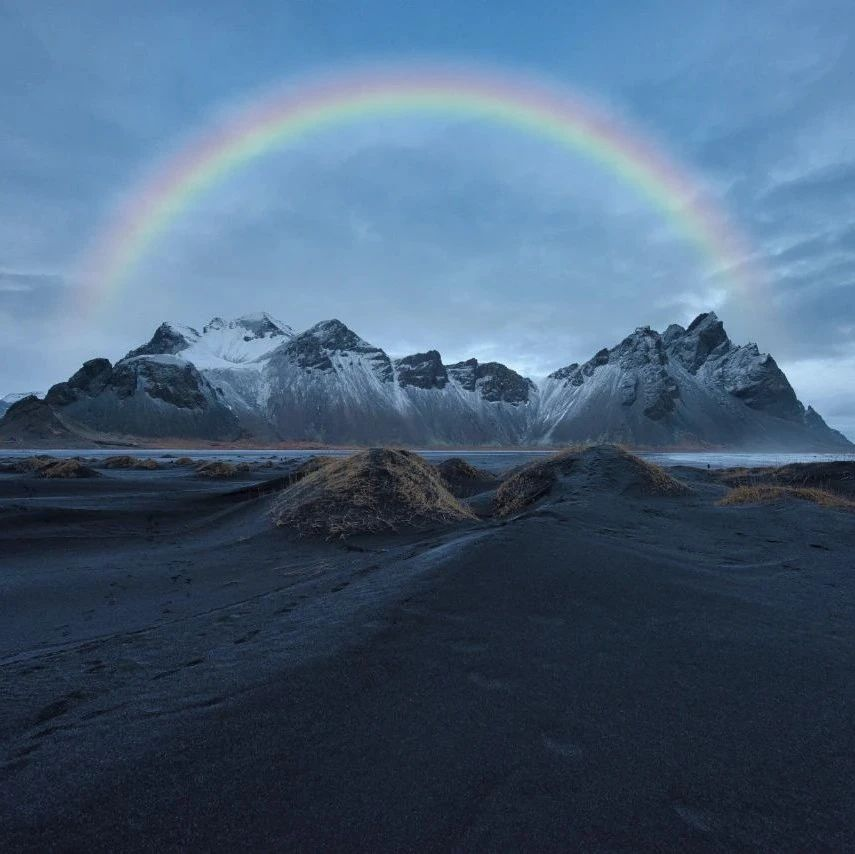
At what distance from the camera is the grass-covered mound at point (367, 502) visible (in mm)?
8211

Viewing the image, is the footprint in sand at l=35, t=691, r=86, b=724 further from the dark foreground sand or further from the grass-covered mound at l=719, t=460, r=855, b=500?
the grass-covered mound at l=719, t=460, r=855, b=500

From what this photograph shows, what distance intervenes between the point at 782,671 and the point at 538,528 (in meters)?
2.64

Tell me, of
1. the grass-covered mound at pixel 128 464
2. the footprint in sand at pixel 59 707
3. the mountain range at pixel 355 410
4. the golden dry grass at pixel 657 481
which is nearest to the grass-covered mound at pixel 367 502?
the golden dry grass at pixel 657 481

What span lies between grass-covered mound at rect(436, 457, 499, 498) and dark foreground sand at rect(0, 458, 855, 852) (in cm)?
901

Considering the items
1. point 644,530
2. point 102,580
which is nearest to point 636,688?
point 644,530

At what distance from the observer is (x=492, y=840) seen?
5.01ft

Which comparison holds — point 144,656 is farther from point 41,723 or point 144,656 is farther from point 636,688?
point 636,688

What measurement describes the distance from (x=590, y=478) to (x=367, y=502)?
4722 mm

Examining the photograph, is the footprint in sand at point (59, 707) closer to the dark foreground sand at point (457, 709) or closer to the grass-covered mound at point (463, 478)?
the dark foreground sand at point (457, 709)

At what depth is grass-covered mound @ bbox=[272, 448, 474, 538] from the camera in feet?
26.9

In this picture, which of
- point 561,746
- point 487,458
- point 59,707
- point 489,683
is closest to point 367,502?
point 59,707

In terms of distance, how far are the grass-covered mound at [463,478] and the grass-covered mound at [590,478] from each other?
250 centimetres

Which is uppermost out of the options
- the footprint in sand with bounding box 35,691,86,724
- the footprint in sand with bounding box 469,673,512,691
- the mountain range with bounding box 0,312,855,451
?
the mountain range with bounding box 0,312,855,451

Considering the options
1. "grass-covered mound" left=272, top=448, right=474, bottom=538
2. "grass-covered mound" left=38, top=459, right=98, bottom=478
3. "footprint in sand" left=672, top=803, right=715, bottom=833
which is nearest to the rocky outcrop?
"grass-covered mound" left=38, top=459, right=98, bottom=478
